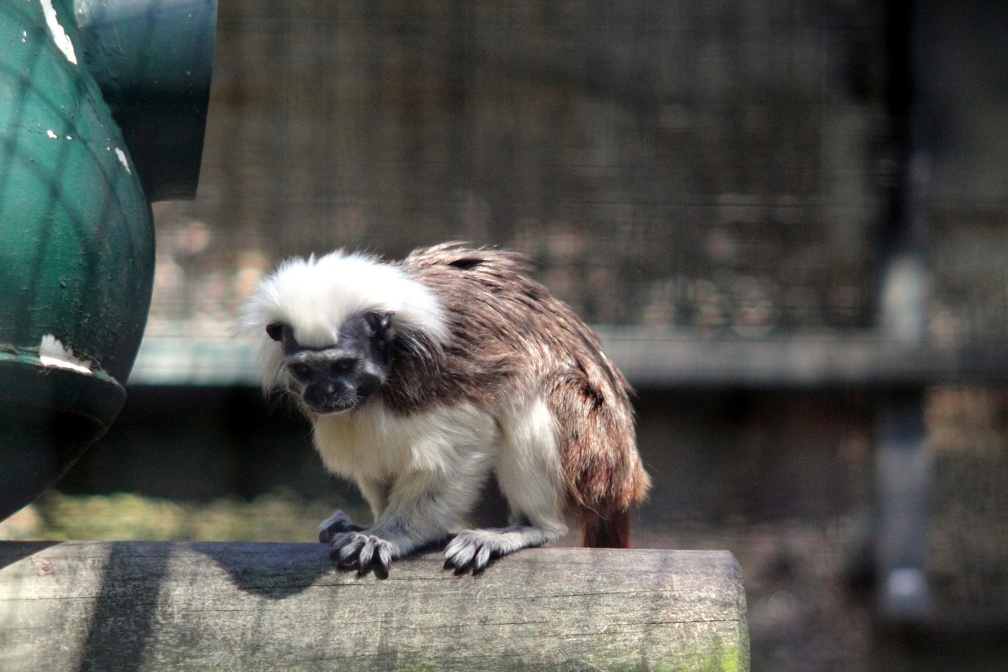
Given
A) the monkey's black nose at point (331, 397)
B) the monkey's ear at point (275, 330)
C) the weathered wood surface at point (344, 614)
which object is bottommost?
the weathered wood surface at point (344, 614)

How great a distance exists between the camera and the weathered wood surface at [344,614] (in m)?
1.76

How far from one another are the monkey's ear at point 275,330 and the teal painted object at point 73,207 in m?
0.50

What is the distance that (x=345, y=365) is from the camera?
2.21 m

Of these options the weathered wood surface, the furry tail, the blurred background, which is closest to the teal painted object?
the weathered wood surface

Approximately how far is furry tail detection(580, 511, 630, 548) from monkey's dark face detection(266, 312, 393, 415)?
21.2 inches

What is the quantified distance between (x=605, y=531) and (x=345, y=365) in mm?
660

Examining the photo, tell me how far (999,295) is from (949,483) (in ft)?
2.27

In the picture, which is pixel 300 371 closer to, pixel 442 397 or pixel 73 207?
pixel 442 397

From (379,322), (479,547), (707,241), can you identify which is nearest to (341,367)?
(379,322)

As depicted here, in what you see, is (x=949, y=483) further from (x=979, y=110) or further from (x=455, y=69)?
(x=455, y=69)

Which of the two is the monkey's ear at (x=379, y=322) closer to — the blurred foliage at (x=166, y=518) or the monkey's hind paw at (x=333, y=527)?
the monkey's hind paw at (x=333, y=527)

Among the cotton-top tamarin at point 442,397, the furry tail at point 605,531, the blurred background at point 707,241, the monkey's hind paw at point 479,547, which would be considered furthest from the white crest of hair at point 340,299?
the blurred background at point 707,241

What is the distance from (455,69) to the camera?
4.00m

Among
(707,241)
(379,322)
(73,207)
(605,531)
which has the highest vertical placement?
(73,207)
